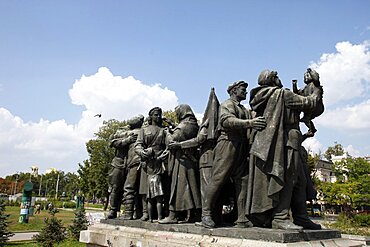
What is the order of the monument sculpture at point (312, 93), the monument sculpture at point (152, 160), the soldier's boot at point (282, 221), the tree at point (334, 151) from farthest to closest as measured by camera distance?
the tree at point (334, 151), the monument sculpture at point (152, 160), the monument sculpture at point (312, 93), the soldier's boot at point (282, 221)

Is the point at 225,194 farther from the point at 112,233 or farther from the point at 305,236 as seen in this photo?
the point at 112,233

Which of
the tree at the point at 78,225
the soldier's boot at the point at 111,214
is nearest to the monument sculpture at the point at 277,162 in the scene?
the soldier's boot at the point at 111,214

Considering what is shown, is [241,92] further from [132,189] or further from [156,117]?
[132,189]

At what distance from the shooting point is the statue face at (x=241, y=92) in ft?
19.8

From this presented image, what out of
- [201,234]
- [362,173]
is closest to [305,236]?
[201,234]

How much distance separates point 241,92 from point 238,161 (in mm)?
1266

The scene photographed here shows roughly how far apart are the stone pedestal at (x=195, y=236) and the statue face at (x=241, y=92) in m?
2.29

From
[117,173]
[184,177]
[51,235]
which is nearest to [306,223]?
[184,177]

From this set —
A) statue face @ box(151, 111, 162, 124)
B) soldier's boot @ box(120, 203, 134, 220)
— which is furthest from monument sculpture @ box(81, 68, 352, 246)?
soldier's boot @ box(120, 203, 134, 220)

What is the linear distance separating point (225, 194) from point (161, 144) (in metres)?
1.84

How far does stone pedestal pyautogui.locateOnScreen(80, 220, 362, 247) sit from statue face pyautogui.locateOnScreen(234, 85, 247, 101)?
2294mm

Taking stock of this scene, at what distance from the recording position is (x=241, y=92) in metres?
6.04

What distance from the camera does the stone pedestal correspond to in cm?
458

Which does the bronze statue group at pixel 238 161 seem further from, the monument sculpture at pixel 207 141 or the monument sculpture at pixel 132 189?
the monument sculpture at pixel 132 189
